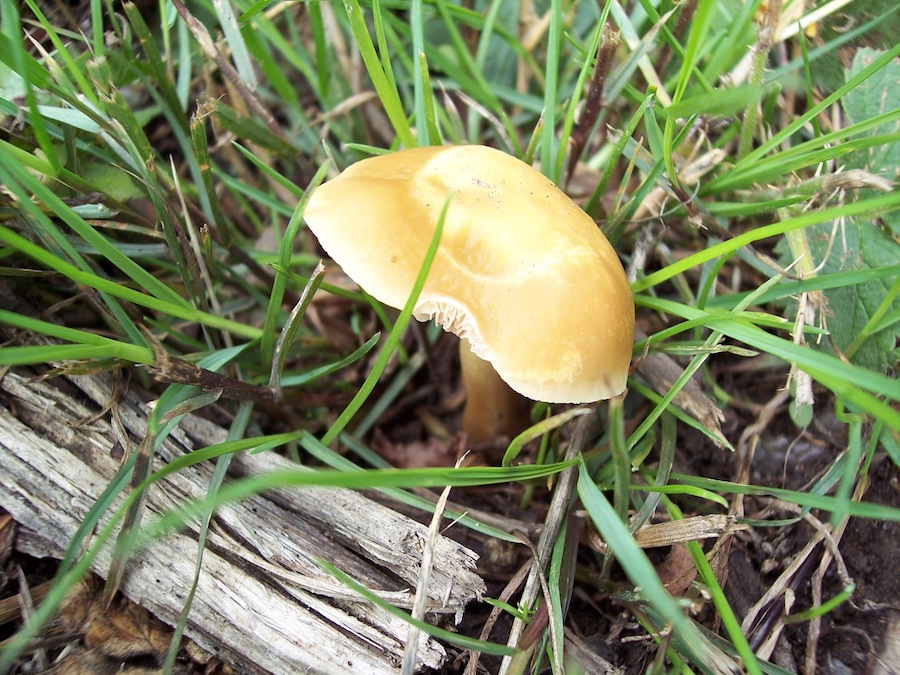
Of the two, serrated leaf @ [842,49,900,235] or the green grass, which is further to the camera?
serrated leaf @ [842,49,900,235]

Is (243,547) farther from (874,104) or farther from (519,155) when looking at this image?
(874,104)

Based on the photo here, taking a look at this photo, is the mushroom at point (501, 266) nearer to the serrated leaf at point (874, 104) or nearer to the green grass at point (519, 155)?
the green grass at point (519, 155)

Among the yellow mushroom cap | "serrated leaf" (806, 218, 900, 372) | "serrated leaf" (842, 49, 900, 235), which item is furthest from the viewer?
"serrated leaf" (842, 49, 900, 235)

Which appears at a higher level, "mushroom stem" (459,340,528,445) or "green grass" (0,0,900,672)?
"green grass" (0,0,900,672)

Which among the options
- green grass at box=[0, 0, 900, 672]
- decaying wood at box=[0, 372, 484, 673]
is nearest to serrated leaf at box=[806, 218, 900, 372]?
green grass at box=[0, 0, 900, 672]

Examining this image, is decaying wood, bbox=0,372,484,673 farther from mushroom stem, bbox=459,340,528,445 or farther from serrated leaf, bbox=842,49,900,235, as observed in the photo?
serrated leaf, bbox=842,49,900,235

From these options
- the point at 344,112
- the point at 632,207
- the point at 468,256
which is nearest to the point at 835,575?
the point at 632,207

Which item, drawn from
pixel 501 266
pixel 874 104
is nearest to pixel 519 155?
pixel 501 266

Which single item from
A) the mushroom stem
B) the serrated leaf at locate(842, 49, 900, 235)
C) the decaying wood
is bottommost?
the mushroom stem
